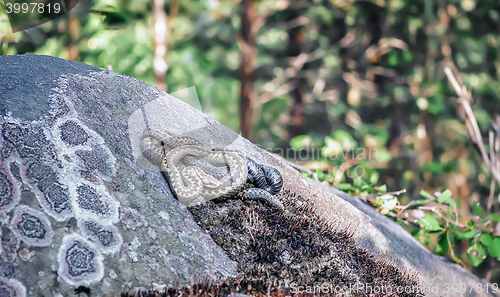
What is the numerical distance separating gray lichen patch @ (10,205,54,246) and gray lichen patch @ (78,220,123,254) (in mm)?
231

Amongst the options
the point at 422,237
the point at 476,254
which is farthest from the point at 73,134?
the point at 476,254

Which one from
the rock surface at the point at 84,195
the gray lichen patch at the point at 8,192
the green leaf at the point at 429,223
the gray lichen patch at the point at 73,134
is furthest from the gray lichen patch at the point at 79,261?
the green leaf at the point at 429,223

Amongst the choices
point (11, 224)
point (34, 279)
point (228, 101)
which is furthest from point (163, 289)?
point (228, 101)

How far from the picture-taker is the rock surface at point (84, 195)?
2799mm

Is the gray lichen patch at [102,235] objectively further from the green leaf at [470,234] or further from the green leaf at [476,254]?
the green leaf at [476,254]

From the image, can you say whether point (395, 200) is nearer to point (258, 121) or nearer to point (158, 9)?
point (158, 9)

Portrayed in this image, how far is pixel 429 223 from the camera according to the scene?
553cm

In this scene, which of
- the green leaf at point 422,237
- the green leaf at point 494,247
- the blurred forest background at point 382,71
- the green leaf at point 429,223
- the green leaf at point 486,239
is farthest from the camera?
the blurred forest background at point 382,71

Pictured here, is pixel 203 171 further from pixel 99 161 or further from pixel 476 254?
pixel 476 254

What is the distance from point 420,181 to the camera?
12.3m

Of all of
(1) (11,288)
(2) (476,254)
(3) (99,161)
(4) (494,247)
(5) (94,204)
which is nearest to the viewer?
(1) (11,288)

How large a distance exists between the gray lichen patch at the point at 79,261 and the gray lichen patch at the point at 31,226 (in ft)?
0.44

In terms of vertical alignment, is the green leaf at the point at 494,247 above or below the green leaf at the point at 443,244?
above

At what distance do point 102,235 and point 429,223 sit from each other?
4441 mm
